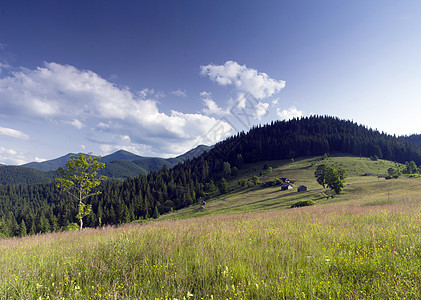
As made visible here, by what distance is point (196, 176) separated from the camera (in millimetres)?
116562

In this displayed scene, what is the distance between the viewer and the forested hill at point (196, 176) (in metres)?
89.3

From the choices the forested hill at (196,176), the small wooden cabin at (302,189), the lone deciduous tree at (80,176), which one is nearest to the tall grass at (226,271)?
the lone deciduous tree at (80,176)

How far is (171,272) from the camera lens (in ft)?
11.0

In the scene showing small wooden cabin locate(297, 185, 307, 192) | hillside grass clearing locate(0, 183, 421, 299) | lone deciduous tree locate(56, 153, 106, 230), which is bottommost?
small wooden cabin locate(297, 185, 307, 192)

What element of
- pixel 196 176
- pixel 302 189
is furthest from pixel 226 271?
pixel 196 176

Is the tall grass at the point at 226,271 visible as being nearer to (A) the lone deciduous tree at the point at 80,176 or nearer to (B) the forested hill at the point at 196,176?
(A) the lone deciduous tree at the point at 80,176

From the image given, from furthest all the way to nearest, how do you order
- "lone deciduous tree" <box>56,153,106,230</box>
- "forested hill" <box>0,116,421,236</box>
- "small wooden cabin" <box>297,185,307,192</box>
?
"forested hill" <box>0,116,421,236</box>
"small wooden cabin" <box>297,185,307,192</box>
"lone deciduous tree" <box>56,153,106,230</box>

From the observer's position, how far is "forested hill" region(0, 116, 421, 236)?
3516 inches

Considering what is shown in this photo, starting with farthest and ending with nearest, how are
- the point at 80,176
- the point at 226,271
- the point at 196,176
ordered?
the point at 196,176 < the point at 80,176 < the point at 226,271

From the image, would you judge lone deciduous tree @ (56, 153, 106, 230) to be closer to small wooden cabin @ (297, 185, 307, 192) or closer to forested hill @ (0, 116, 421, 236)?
forested hill @ (0, 116, 421, 236)

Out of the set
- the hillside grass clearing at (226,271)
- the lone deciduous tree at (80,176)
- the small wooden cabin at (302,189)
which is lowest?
the small wooden cabin at (302,189)

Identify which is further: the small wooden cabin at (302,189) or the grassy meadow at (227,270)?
the small wooden cabin at (302,189)

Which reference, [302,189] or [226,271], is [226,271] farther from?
[302,189]

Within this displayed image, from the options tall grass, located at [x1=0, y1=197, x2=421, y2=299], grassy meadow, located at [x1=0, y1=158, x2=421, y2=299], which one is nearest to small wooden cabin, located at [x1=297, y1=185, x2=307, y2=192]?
grassy meadow, located at [x1=0, y1=158, x2=421, y2=299]
